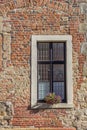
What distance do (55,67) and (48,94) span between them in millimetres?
773

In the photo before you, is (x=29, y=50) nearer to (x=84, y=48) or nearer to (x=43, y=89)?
(x=43, y=89)

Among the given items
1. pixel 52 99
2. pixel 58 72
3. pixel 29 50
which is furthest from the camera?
pixel 58 72

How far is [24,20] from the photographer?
9500 mm

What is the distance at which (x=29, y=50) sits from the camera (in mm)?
9422

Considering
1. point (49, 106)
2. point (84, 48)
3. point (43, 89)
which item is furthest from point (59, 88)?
point (84, 48)

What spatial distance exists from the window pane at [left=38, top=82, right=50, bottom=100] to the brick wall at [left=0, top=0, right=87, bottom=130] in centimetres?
34

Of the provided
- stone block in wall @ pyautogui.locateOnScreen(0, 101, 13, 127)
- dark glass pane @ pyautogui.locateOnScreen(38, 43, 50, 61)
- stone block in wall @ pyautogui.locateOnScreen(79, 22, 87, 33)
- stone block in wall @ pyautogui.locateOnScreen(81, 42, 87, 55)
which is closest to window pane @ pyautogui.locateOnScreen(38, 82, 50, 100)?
dark glass pane @ pyautogui.locateOnScreen(38, 43, 50, 61)

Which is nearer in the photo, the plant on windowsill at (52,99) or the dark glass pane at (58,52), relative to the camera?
the plant on windowsill at (52,99)

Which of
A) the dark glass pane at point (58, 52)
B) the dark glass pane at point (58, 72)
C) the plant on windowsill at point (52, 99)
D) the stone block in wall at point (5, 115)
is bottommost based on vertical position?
the stone block in wall at point (5, 115)

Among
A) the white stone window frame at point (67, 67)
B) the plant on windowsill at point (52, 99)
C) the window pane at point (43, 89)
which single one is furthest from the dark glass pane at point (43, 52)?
the plant on windowsill at point (52, 99)

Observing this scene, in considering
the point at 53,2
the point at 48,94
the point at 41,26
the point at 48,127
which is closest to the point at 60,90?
the point at 48,94

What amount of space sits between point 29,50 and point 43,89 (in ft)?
3.64

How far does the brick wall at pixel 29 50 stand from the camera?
30.5ft

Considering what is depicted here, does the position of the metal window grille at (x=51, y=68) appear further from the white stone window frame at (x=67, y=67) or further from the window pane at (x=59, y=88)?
the white stone window frame at (x=67, y=67)
